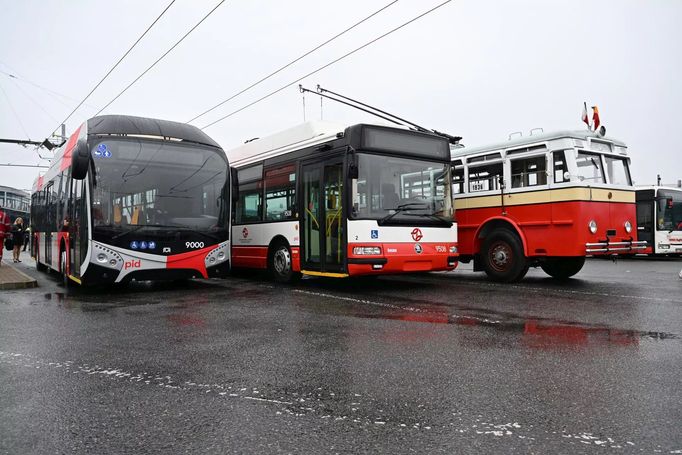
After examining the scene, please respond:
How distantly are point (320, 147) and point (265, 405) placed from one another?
7.48 m

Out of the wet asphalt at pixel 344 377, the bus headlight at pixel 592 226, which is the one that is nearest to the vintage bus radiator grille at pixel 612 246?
the bus headlight at pixel 592 226

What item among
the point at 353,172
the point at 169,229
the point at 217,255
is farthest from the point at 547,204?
the point at 169,229

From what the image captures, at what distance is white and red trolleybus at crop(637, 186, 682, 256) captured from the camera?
2106cm

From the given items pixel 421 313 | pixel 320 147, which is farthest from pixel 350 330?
pixel 320 147

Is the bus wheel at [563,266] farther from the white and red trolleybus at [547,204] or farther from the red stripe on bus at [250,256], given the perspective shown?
the red stripe on bus at [250,256]

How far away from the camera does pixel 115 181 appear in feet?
32.3

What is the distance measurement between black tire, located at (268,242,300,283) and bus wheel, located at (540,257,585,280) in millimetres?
5556

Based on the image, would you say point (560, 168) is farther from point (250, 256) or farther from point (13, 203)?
point (13, 203)

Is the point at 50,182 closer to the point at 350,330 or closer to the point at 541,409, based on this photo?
the point at 350,330

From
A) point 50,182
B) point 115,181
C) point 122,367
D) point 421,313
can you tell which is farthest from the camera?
point 50,182

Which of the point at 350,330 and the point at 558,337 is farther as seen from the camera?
the point at 350,330

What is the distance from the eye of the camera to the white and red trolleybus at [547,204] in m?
10.7

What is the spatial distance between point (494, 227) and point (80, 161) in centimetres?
812

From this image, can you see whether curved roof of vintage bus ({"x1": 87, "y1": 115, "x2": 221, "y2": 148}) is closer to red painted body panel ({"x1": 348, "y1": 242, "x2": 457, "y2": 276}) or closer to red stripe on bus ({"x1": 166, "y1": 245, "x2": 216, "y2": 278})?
red stripe on bus ({"x1": 166, "y1": 245, "x2": 216, "y2": 278})
